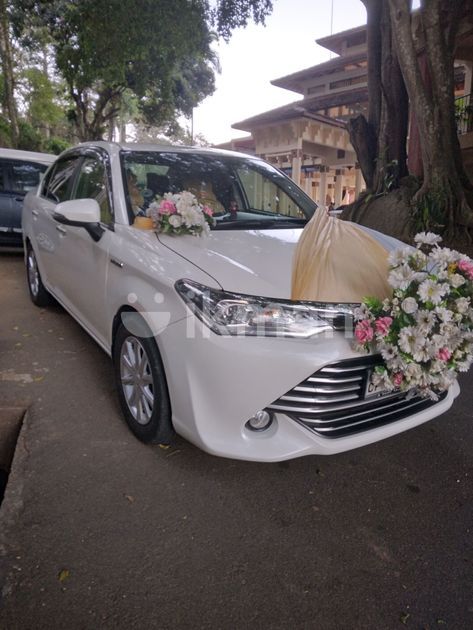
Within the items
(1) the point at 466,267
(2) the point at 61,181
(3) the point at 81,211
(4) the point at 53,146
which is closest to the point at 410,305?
(1) the point at 466,267

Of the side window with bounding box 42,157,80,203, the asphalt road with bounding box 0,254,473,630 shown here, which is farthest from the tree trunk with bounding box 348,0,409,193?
the asphalt road with bounding box 0,254,473,630

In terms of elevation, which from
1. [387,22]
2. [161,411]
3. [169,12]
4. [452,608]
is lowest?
[452,608]

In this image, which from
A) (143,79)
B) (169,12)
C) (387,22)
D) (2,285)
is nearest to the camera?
(2,285)

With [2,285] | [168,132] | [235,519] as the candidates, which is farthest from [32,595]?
[168,132]

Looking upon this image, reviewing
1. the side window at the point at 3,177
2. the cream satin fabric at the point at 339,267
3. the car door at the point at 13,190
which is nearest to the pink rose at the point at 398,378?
the cream satin fabric at the point at 339,267

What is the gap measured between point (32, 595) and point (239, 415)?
1009mm

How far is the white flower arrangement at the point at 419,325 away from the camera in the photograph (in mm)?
2123

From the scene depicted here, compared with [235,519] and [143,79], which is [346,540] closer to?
[235,519]

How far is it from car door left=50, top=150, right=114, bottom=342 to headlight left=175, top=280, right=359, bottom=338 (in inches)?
45.1

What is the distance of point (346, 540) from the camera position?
2.19 m

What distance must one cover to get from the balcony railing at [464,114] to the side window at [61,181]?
14.7 meters

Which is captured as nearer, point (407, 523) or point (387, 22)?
point (407, 523)

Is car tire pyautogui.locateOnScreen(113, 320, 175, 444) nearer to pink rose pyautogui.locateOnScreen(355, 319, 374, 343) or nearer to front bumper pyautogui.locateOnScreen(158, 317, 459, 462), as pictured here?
front bumper pyautogui.locateOnScreen(158, 317, 459, 462)

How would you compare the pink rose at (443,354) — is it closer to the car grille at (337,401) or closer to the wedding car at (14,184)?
the car grille at (337,401)
